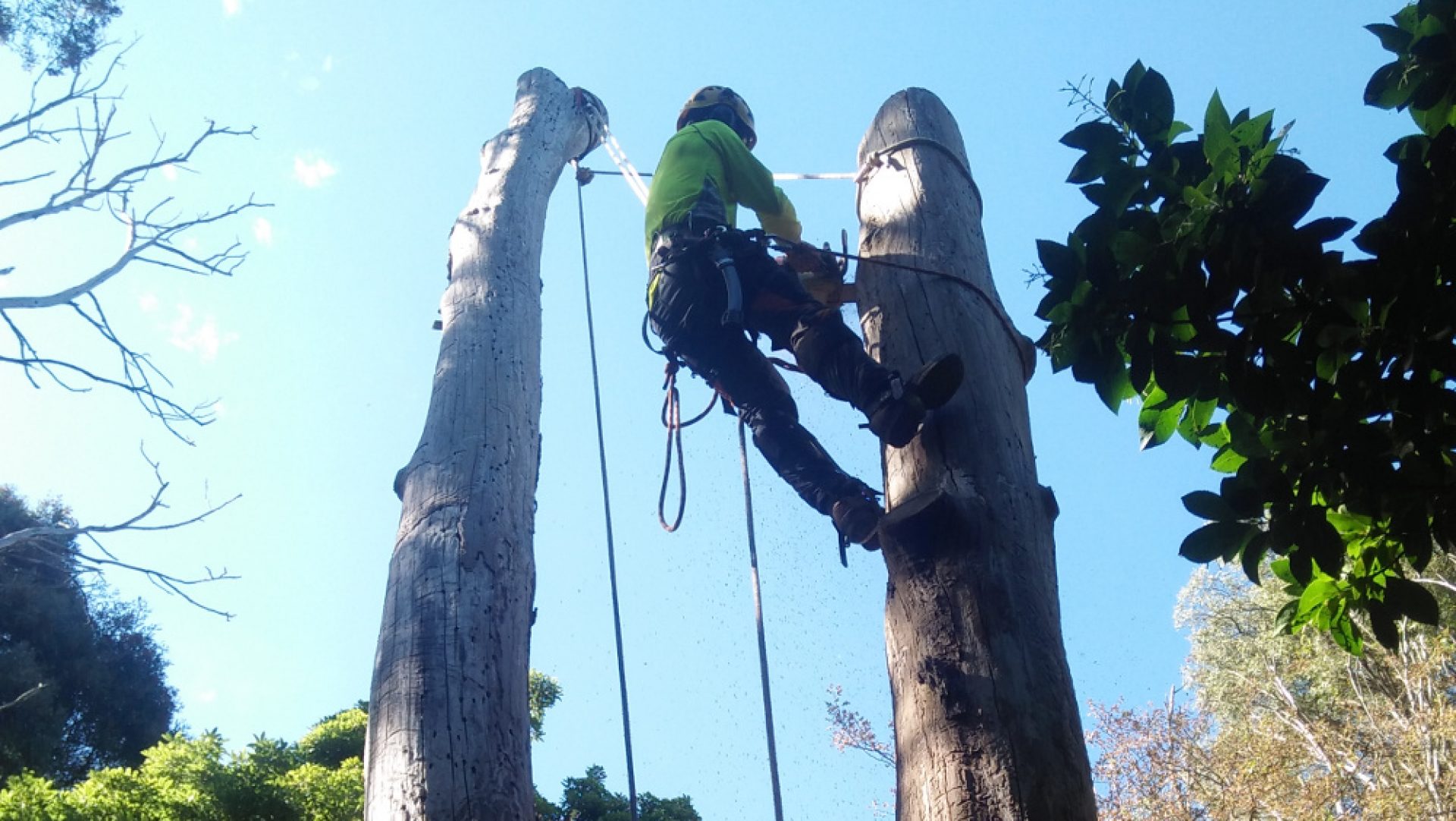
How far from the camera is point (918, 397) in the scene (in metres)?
2.67

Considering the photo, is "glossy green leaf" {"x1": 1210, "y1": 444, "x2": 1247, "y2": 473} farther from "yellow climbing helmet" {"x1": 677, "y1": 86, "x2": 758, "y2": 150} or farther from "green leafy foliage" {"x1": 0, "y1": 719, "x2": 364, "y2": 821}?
"green leafy foliage" {"x1": 0, "y1": 719, "x2": 364, "y2": 821}

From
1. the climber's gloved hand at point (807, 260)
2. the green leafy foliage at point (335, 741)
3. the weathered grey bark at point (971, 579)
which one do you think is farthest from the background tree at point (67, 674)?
the weathered grey bark at point (971, 579)

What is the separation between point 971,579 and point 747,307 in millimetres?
1990

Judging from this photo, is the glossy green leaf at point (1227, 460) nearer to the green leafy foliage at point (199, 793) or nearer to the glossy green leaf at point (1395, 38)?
the glossy green leaf at point (1395, 38)

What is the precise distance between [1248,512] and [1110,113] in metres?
0.79

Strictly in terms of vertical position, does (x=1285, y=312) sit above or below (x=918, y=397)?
below

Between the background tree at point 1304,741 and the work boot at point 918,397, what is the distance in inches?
296

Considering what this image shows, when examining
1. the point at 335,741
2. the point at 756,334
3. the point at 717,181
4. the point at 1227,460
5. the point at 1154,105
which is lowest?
the point at 1227,460

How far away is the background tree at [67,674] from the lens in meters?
12.3

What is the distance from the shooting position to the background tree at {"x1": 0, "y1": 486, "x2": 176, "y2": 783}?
12258 millimetres

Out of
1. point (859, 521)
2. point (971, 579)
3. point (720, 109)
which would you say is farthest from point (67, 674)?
point (971, 579)

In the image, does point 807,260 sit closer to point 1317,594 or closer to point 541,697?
point 1317,594

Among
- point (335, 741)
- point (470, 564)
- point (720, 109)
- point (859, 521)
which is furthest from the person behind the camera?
point (335, 741)

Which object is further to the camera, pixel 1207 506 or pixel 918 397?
pixel 918 397
